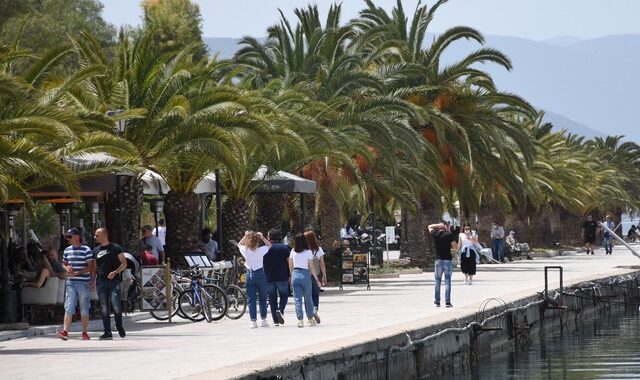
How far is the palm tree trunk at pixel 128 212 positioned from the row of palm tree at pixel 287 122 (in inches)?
1.5

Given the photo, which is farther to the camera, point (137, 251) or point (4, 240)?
point (137, 251)

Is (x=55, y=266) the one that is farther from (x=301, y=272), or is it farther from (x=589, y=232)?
(x=589, y=232)

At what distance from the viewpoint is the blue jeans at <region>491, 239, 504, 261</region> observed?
5872cm

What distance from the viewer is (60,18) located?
239 ft

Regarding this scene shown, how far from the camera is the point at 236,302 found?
26766mm

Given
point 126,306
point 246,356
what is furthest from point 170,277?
point 246,356

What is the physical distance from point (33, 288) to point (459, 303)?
28.6 feet

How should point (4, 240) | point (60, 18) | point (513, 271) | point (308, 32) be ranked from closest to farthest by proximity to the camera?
1. point (4, 240)
2. point (308, 32)
3. point (513, 271)
4. point (60, 18)

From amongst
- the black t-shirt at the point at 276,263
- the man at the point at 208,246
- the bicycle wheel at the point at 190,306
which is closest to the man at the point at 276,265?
the black t-shirt at the point at 276,263

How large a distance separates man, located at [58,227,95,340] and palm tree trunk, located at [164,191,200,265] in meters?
10.8

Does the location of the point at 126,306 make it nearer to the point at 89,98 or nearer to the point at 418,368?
the point at 89,98

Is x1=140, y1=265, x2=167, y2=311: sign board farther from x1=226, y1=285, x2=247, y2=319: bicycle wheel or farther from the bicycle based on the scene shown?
x1=226, y1=285, x2=247, y2=319: bicycle wheel

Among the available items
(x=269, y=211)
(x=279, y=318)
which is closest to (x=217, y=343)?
(x=279, y=318)

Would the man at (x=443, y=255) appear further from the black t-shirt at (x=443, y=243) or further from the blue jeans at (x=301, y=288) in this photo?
the blue jeans at (x=301, y=288)
